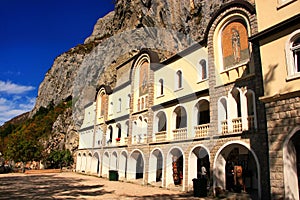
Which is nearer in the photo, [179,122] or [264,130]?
[264,130]

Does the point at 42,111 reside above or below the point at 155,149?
above

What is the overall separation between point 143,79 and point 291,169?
56.1ft

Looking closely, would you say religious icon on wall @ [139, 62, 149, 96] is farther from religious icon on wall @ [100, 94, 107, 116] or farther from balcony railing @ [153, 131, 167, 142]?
religious icon on wall @ [100, 94, 107, 116]

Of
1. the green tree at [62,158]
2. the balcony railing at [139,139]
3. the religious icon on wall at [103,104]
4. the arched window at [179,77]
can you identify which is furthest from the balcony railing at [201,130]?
the green tree at [62,158]

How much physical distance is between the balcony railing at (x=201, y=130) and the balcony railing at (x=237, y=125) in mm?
2214

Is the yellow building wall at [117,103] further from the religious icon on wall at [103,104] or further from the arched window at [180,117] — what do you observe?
the arched window at [180,117]

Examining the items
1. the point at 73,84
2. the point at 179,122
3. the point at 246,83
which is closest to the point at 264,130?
the point at 246,83

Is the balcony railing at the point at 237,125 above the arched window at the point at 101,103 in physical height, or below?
below

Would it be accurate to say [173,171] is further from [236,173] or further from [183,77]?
[183,77]

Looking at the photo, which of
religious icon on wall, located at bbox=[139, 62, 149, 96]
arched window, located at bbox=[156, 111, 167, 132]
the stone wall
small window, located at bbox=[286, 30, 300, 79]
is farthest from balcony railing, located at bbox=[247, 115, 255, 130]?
religious icon on wall, located at bbox=[139, 62, 149, 96]

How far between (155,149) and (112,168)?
966 cm

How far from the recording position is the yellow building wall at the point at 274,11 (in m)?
10.7

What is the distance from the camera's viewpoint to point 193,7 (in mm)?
40062

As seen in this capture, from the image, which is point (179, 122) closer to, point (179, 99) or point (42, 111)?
point (179, 99)
